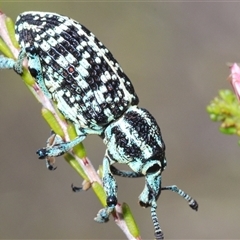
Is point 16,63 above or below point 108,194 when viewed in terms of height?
above

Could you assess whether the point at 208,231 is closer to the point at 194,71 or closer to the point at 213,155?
the point at 213,155

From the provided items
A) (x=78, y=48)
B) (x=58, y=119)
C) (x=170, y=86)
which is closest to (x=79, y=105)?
(x=78, y=48)

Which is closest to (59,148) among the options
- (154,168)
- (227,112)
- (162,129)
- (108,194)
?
(108,194)

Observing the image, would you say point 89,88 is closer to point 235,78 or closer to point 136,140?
point 136,140

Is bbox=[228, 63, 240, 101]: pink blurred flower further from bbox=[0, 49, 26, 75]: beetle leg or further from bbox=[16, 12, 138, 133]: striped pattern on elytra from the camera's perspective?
bbox=[16, 12, 138, 133]: striped pattern on elytra

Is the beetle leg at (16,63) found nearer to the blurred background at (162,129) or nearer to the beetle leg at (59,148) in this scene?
the beetle leg at (59,148)

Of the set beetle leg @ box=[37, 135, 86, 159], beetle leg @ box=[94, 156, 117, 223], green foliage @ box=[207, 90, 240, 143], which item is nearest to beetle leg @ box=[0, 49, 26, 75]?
beetle leg @ box=[37, 135, 86, 159]
